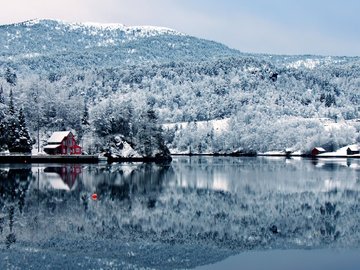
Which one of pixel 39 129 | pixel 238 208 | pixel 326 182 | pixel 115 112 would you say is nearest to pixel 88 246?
pixel 238 208

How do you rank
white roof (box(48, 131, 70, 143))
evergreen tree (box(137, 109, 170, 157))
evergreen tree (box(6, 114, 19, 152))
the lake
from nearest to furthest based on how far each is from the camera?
the lake, evergreen tree (box(6, 114, 19, 152)), evergreen tree (box(137, 109, 170, 157)), white roof (box(48, 131, 70, 143))

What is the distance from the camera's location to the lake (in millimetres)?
28453

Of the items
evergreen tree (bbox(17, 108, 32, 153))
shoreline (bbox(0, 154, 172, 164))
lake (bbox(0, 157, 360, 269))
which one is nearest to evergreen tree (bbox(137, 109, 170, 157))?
shoreline (bbox(0, 154, 172, 164))

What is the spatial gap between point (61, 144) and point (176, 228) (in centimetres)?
11092

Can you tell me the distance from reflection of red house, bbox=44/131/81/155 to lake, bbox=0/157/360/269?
81.6 m

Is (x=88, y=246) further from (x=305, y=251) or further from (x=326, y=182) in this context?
(x=326, y=182)

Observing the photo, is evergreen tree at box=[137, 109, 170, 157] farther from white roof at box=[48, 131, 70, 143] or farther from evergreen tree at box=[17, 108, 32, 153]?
evergreen tree at box=[17, 108, 32, 153]

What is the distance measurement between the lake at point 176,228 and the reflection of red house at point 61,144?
3212 inches

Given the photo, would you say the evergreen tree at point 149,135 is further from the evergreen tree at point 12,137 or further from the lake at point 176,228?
the lake at point 176,228

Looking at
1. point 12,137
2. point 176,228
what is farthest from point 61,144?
point 176,228

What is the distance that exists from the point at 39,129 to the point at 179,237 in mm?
129494

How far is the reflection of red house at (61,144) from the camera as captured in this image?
474 feet

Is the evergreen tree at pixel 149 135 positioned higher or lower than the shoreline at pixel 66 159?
higher

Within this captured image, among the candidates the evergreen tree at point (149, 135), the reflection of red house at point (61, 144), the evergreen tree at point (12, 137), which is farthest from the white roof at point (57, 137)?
the evergreen tree at point (149, 135)
